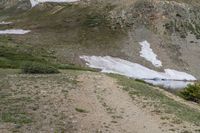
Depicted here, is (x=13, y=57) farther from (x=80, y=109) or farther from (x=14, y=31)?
(x=80, y=109)

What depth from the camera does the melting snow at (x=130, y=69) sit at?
83438 millimetres

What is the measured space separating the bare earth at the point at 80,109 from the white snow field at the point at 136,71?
36.6 metres

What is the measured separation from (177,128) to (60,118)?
675 centimetres

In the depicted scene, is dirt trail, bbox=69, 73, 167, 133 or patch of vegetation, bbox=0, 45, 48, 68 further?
patch of vegetation, bbox=0, 45, 48, 68

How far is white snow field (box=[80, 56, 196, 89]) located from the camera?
269 feet

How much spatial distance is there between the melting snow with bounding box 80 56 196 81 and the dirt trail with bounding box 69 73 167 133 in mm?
37216

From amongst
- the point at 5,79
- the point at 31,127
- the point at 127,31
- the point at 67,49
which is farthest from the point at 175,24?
the point at 31,127

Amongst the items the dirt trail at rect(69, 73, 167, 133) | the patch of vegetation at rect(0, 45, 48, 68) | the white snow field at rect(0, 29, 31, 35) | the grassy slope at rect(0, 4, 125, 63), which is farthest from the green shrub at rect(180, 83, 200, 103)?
the white snow field at rect(0, 29, 31, 35)

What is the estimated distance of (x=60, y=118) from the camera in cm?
2759

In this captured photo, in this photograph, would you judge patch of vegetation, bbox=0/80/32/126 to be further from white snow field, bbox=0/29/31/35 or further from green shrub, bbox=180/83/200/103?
white snow field, bbox=0/29/31/35

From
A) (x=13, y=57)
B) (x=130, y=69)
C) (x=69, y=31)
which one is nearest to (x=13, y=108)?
(x=13, y=57)

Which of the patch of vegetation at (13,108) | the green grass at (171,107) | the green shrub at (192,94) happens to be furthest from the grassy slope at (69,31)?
the patch of vegetation at (13,108)

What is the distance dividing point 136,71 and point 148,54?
11170 mm

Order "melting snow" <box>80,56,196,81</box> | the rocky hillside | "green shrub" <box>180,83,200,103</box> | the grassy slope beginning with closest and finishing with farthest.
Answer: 1. "green shrub" <box>180,83,200,103</box>
2. "melting snow" <box>80,56,196,81</box>
3. the rocky hillside
4. the grassy slope
